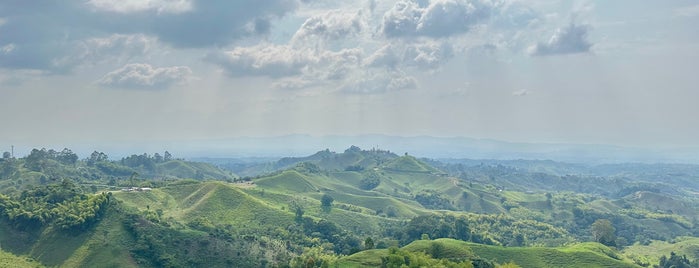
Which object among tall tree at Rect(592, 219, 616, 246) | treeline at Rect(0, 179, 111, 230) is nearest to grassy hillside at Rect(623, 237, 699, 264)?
tall tree at Rect(592, 219, 616, 246)

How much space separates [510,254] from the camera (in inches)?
4422

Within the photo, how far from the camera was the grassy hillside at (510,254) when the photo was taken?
99312 millimetres

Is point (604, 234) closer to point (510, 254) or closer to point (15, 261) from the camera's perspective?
point (510, 254)

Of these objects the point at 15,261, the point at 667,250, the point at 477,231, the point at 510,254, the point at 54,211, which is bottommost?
the point at 667,250

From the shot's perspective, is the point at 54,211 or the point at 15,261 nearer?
the point at 15,261

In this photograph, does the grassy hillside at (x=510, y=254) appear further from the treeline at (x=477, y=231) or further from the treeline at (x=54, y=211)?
the treeline at (x=54, y=211)

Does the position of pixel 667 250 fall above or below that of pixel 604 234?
below

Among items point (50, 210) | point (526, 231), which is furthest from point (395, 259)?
point (526, 231)

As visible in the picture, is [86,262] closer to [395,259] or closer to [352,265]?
[352,265]

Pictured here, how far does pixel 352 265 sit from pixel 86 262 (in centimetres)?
5196

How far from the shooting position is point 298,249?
126m

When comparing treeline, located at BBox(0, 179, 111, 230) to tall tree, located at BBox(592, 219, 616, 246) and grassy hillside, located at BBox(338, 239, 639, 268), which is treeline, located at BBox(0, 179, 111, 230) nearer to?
grassy hillside, located at BBox(338, 239, 639, 268)

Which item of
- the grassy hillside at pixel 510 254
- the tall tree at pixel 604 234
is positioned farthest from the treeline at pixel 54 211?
the tall tree at pixel 604 234

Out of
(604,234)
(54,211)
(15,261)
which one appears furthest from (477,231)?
(15,261)
